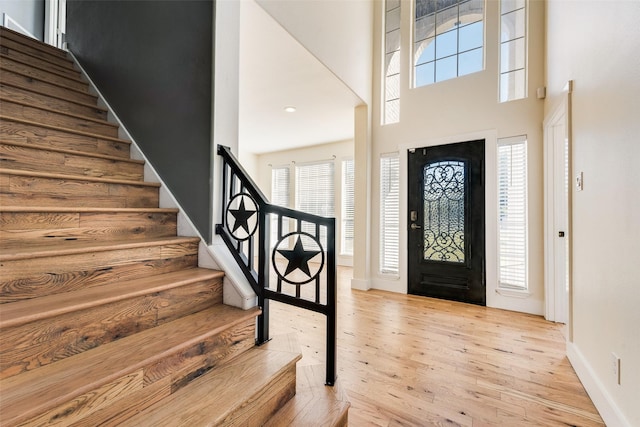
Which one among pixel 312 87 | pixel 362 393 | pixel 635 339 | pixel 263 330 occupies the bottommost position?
pixel 362 393

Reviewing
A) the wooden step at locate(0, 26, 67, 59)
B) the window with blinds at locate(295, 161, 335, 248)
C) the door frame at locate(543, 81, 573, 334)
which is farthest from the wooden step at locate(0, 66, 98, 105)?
the door frame at locate(543, 81, 573, 334)

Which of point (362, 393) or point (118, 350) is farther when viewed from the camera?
point (362, 393)

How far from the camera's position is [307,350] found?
2.16m

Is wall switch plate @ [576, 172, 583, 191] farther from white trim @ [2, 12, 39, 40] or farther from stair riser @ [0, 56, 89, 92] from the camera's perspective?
white trim @ [2, 12, 39, 40]

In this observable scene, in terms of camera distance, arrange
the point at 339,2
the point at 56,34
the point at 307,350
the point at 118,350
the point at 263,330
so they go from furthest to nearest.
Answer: the point at 56,34 → the point at 339,2 → the point at 307,350 → the point at 263,330 → the point at 118,350

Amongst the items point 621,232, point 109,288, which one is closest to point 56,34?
point 109,288

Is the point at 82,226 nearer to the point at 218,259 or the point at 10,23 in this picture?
the point at 218,259

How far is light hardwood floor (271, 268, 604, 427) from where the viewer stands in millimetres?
1538

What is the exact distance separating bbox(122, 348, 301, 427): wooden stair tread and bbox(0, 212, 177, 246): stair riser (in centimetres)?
97

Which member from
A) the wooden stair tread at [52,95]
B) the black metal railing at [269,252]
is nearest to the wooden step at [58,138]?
the wooden stair tread at [52,95]

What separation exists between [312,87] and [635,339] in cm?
335

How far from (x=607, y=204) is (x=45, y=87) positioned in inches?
155

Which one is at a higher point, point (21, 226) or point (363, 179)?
point (363, 179)

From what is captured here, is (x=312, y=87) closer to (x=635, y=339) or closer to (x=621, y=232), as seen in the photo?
(x=621, y=232)
